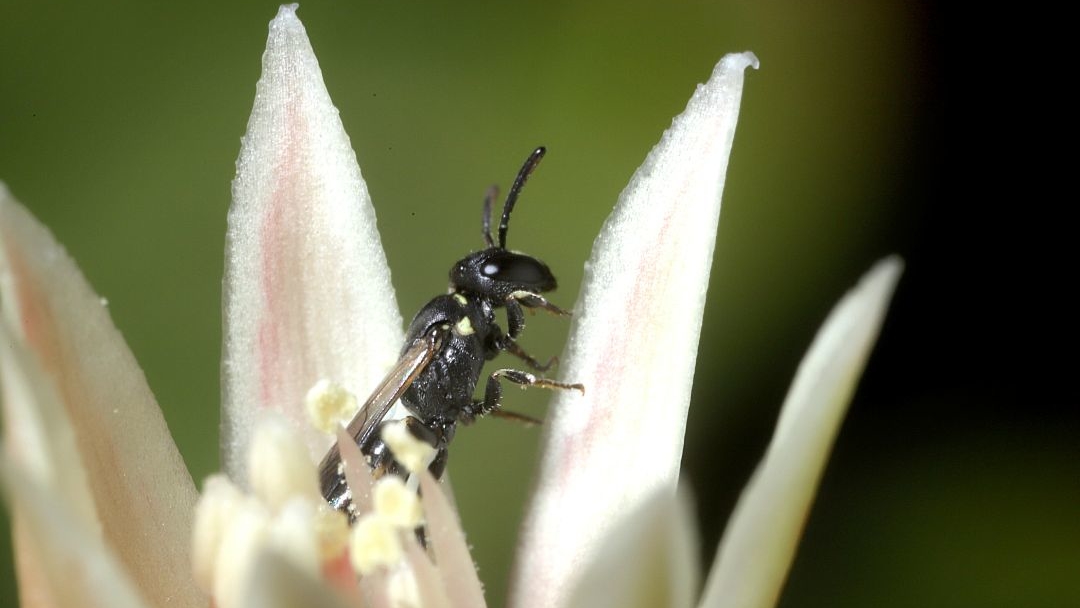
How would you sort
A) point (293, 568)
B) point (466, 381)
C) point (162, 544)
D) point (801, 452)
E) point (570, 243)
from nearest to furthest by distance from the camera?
1. point (293, 568)
2. point (801, 452)
3. point (162, 544)
4. point (466, 381)
5. point (570, 243)

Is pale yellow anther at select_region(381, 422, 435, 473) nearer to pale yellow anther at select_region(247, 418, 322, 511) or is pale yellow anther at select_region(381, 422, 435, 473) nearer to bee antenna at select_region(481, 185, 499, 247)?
pale yellow anther at select_region(247, 418, 322, 511)

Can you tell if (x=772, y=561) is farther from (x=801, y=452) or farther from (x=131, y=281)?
(x=131, y=281)

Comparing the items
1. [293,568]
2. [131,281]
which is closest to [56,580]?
[293,568]

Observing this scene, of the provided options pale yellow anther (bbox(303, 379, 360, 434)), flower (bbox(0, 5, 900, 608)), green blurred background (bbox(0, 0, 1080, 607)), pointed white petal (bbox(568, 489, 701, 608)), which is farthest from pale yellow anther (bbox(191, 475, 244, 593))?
green blurred background (bbox(0, 0, 1080, 607))

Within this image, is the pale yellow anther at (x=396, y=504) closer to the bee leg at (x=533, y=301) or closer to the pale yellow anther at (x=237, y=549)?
the pale yellow anther at (x=237, y=549)

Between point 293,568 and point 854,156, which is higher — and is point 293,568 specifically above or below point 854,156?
below
